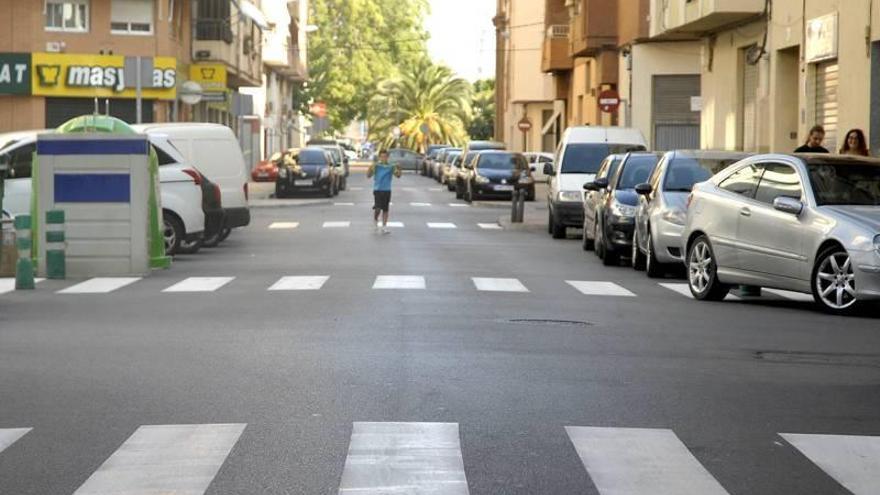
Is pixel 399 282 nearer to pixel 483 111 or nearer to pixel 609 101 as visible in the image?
pixel 609 101

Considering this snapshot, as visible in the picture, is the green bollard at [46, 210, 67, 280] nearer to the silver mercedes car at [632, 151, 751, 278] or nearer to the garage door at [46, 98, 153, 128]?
the silver mercedes car at [632, 151, 751, 278]

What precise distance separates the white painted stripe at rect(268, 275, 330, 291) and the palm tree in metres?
96.4

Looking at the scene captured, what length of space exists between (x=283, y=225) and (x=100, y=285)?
17794 millimetres

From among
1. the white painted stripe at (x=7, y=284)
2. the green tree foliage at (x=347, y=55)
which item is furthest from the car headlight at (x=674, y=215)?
the green tree foliage at (x=347, y=55)

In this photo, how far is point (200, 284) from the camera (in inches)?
777

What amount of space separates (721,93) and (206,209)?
654 inches

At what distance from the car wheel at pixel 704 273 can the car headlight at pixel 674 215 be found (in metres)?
2.46

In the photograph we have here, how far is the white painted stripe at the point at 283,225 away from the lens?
36.0m

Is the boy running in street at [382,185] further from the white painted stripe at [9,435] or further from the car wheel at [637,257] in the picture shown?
the white painted stripe at [9,435]

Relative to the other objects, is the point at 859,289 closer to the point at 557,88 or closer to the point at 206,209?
the point at 206,209

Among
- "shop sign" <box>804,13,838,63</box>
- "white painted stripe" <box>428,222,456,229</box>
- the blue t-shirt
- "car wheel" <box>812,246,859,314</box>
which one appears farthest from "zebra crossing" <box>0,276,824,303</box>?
"white painted stripe" <box>428,222,456,229</box>

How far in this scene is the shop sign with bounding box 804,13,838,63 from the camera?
94.8 feet

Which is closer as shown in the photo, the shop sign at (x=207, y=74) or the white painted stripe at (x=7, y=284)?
the white painted stripe at (x=7, y=284)

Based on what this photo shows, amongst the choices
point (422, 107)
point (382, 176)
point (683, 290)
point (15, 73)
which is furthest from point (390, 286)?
point (422, 107)
